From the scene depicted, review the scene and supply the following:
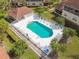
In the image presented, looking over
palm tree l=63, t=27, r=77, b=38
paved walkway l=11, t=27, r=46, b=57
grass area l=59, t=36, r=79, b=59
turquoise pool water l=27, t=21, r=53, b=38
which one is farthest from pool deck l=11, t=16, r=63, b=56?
grass area l=59, t=36, r=79, b=59

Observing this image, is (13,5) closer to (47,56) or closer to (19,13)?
(19,13)

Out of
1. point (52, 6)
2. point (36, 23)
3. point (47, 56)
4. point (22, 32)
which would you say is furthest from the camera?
point (52, 6)

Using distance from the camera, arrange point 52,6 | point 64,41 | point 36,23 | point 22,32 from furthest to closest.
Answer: point 52,6 → point 36,23 → point 22,32 → point 64,41

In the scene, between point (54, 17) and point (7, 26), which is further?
point (54, 17)

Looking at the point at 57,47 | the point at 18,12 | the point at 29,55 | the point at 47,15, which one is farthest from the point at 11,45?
the point at 47,15

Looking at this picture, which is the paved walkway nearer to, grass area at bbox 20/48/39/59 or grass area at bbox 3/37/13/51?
grass area at bbox 20/48/39/59

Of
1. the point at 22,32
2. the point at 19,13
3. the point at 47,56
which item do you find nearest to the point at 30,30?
the point at 22,32
